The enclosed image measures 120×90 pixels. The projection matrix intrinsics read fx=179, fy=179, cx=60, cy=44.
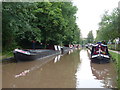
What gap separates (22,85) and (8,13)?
967 centimetres

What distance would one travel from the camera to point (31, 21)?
928 inches

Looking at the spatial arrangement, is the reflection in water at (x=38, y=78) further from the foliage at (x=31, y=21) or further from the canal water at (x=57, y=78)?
the foliage at (x=31, y=21)

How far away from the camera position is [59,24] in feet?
87.2

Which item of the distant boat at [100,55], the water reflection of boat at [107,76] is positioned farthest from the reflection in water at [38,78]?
the distant boat at [100,55]

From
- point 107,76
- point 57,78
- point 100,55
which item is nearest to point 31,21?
point 100,55

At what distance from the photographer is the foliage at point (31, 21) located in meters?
16.1

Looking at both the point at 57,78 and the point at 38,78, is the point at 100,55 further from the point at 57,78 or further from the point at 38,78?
the point at 38,78

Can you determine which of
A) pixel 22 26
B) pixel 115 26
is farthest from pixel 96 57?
pixel 115 26

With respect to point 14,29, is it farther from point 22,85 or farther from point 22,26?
point 22,85

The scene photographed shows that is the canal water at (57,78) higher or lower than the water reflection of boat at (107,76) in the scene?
higher

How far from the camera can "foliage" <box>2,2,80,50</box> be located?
16.1m

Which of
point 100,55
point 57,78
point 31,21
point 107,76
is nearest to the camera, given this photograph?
point 57,78

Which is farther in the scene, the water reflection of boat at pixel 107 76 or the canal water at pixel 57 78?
the water reflection of boat at pixel 107 76

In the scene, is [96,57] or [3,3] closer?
[3,3]
